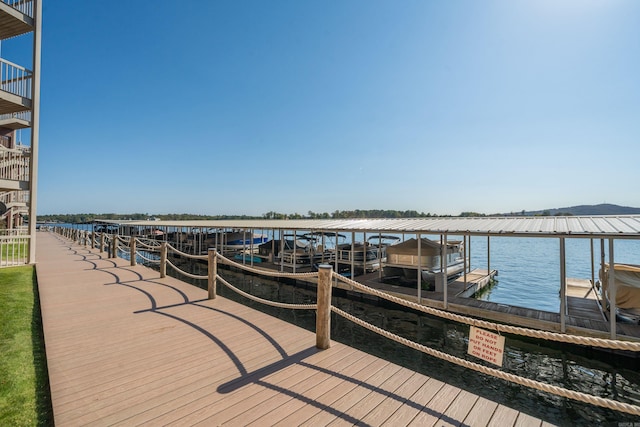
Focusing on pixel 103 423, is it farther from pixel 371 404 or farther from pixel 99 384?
pixel 371 404

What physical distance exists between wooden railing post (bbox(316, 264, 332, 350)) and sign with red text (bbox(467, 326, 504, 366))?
1.75 m

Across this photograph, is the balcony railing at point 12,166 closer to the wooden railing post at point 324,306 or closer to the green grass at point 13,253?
the green grass at point 13,253

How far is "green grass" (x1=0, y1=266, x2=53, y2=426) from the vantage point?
2.85 m

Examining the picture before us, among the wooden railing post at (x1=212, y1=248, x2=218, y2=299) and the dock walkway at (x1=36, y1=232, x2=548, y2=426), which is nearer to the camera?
the dock walkway at (x1=36, y1=232, x2=548, y2=426)

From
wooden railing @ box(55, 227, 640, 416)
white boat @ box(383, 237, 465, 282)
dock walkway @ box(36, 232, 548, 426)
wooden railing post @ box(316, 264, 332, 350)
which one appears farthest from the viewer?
white boat @ box(383, 237, 465, 282)

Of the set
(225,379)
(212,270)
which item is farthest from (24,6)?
(225,379)

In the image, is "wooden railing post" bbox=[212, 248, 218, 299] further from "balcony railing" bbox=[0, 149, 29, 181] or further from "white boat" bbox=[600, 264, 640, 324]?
"balcony railing" bbox=[0, 149, 29, 181]

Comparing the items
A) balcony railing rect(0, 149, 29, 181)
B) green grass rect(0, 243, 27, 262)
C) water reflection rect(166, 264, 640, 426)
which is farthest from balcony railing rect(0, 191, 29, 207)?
water reflection rect(166, 264, 640, 426)

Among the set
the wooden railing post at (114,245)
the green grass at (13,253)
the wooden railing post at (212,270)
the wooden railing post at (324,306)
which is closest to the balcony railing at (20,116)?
the green grass at (13,253)

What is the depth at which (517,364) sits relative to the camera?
6.52 m

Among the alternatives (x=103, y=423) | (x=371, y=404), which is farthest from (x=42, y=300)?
(x=371, y=404)

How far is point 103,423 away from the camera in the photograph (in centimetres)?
268

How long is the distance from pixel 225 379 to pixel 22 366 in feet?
8.61

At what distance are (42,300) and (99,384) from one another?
5127mm
